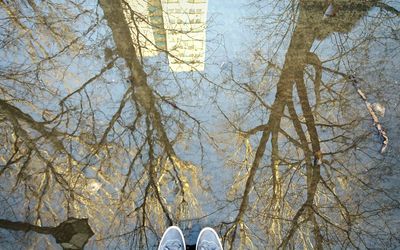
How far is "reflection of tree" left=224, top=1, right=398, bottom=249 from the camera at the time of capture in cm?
247

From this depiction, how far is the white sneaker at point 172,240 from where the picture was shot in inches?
92.4

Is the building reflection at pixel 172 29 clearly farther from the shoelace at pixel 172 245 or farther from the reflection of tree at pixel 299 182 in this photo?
the shoelace at pixel 172 245

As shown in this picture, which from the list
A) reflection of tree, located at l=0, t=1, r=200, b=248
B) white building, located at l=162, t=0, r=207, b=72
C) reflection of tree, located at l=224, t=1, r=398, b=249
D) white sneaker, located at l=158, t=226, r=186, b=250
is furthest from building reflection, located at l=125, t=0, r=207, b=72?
white sneaker, located at l=158, t=226, r=186, b=250

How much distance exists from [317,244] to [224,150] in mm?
958

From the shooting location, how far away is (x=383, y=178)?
2.68 m

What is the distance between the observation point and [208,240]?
2.39 metres

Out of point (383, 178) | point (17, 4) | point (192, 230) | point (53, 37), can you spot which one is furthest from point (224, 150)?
point (17, 4)

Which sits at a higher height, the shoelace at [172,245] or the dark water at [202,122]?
the dark water at [202,122]

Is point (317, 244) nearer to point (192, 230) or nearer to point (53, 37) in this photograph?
point (192, 230)

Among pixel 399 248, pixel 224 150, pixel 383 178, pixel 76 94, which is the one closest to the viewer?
pixel 399 248

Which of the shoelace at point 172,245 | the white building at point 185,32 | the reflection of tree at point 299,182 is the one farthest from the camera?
the white building at point 185,32

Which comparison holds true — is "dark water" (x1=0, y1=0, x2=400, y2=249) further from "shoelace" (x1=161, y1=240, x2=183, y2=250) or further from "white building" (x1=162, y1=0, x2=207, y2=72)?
"shoelace" (x1=161, y1=240, x2=183, y2=250)

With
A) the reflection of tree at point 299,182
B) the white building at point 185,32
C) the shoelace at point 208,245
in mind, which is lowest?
the shoelace at point 208,245

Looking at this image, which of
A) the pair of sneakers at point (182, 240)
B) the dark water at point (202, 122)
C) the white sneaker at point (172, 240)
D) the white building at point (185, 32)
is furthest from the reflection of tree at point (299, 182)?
the white building at point (185, 32)
